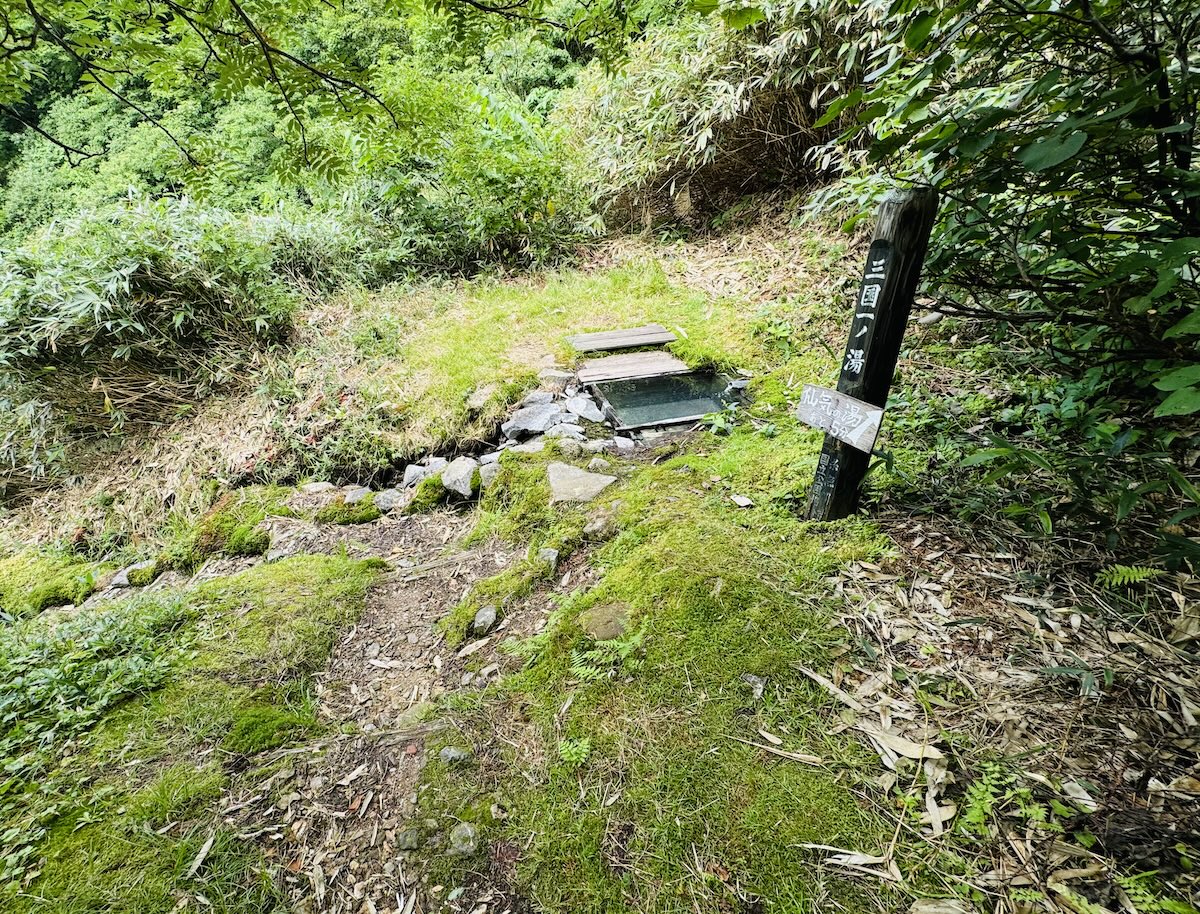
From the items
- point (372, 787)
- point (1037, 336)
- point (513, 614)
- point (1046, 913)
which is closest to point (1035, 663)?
point (1046, 913)

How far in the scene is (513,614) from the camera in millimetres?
2445

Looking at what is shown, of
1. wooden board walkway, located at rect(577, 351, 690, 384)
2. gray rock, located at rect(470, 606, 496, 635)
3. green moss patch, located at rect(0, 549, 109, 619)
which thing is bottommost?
green moss patch, located at rect(0, 549, 109, 619)

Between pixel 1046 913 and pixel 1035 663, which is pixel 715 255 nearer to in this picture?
pixel 1035 663

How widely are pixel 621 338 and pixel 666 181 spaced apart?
2979 millimetres

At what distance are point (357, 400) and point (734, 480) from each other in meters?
3.27

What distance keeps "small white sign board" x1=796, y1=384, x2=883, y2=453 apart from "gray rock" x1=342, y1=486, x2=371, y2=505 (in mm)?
2972

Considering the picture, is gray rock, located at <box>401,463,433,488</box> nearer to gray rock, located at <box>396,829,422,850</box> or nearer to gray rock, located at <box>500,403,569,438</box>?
gray rock, located at <box>500,403,569,438</box>

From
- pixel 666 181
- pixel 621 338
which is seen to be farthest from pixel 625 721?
pixel 666 181

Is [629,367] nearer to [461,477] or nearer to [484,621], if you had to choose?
[461,477]

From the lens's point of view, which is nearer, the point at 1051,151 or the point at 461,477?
the point at 1051,151

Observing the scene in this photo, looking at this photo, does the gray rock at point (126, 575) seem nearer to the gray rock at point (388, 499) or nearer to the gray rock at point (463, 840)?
the gray rock at point (388, 499)

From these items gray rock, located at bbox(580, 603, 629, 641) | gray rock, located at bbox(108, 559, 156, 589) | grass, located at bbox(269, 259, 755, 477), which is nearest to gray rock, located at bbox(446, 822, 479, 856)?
gray rock, located at bbox(580, 603, 629, 641)

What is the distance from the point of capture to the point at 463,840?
1602 mm

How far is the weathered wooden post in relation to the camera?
189 centimetres
